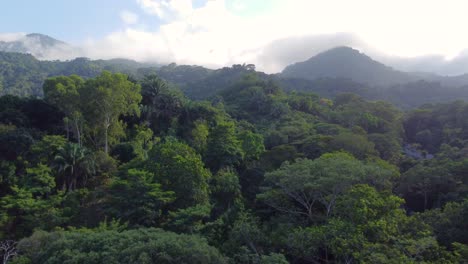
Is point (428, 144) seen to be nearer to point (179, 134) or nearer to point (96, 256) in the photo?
point (179, 134)

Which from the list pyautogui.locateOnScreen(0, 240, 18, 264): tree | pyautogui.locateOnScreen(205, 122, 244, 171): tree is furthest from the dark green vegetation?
pyautogui.locateOnScreen(0, 240, 18, 264): tree

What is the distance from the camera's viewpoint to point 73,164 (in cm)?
2145

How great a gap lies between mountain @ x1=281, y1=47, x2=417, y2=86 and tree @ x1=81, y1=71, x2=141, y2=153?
303ft

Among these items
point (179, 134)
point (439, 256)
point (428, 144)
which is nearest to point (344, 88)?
point (428, 144)

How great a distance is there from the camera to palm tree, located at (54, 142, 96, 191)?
21.2 metres

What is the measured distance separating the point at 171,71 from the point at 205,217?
102989 millimetres

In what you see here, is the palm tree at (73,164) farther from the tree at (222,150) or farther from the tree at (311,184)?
the tree at (311,184)

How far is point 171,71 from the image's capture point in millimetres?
117000

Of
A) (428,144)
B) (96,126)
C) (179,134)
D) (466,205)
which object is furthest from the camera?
(428,144)

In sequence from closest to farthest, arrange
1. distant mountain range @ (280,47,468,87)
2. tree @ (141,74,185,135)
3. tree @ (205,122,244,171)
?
tree @ (205,122,244,171) → tree @ (141,74,185,135) → distant mountain range @ (280,47,468,87)

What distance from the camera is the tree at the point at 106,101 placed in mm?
24062

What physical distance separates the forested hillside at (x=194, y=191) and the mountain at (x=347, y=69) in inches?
3120

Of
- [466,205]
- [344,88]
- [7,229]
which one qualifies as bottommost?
[7,229]

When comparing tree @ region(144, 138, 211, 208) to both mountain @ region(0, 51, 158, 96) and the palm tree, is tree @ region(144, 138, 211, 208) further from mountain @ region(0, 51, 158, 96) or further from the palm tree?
mountain @ region(0, 51, 158, 96)
